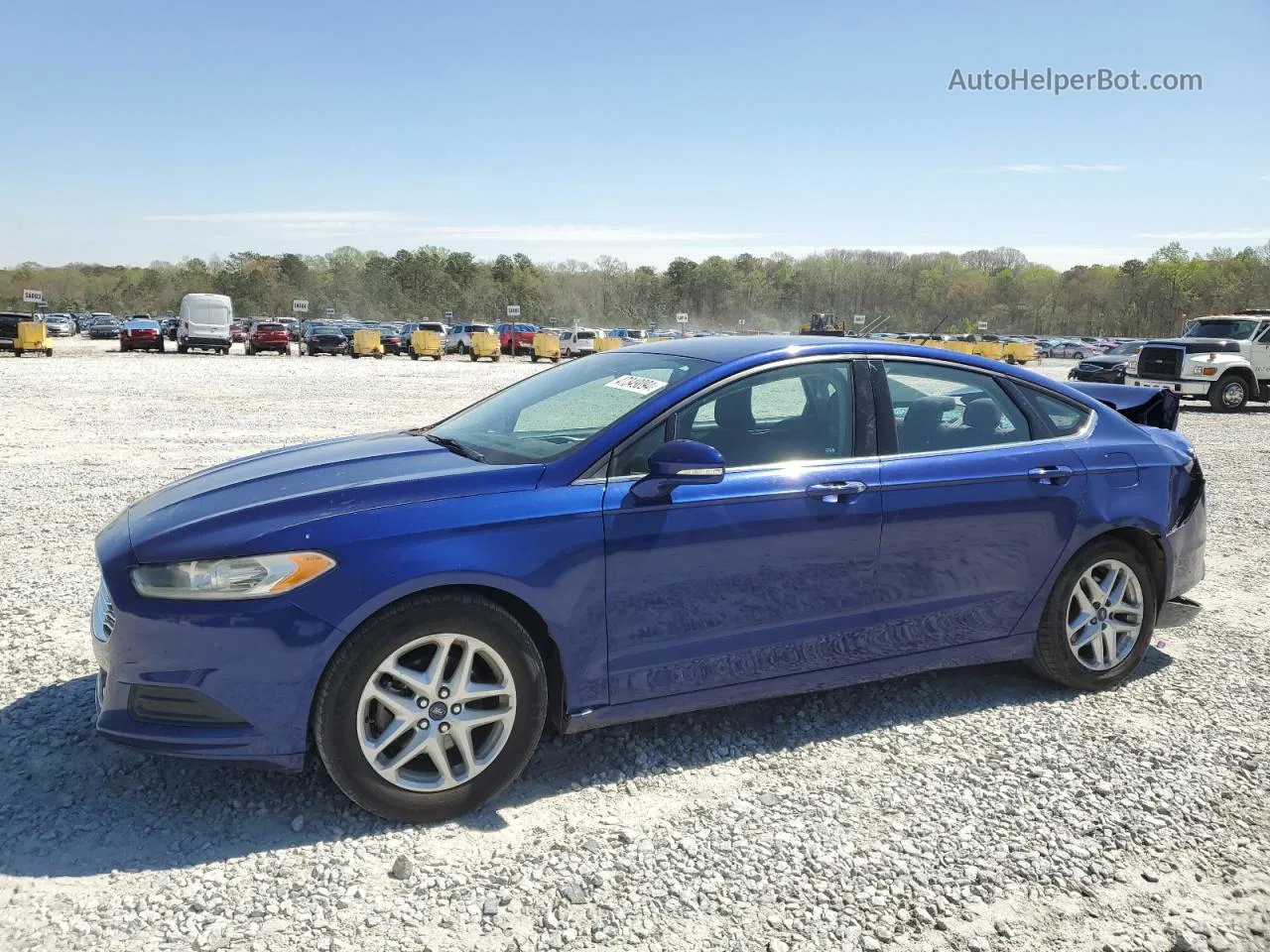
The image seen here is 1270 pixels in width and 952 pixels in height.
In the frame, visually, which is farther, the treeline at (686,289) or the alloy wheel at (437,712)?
the treeline at (686,289)

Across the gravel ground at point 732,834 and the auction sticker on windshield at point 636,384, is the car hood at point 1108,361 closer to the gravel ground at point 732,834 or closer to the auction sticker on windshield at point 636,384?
the gravel ground at point 732,834

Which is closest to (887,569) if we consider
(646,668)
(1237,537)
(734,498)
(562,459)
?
(734,498)

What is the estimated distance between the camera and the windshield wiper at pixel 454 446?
11.7 ft

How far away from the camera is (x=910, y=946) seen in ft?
8.20

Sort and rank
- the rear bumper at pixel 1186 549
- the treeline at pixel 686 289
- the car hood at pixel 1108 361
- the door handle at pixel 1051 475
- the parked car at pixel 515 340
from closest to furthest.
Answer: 1. the door handle at pixel 1051 475
2. the rear bumper at pixel 1186 549
3. the car hood at pixel 1108 361
4. the parked car at pixel 515 340
5. the treeline at pixel 686 289

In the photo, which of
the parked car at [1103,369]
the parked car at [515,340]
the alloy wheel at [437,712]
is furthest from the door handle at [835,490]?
the parked car at [515,340]

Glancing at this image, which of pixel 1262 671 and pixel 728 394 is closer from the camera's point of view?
pixel 728 394

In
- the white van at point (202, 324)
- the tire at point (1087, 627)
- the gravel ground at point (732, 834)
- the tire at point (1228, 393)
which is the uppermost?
the white van at point (202, 324)

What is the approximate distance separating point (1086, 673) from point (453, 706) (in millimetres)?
2876

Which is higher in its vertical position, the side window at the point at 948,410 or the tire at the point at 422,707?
the side window at the point at 948,410

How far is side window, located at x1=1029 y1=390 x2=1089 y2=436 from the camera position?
4293 mm

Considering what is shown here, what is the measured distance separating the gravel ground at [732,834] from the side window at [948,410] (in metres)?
1.17

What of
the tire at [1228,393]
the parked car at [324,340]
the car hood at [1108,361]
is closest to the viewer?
the tire at [1228,393]

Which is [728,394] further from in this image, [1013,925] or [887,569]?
[1013,925]
